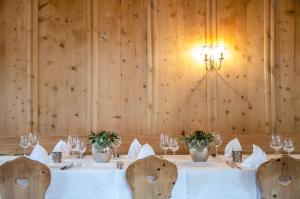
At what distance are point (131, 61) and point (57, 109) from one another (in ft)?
3.79

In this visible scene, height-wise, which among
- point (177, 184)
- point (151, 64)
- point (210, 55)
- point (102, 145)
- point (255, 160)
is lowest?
point (177, 184)

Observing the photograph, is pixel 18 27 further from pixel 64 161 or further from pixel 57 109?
pixel 64 161

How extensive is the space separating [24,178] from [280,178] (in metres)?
1.87

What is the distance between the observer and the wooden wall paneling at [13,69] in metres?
4.74

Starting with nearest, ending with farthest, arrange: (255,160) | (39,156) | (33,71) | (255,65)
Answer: (255,160) → (39,156) → (33,71) → (255,65)

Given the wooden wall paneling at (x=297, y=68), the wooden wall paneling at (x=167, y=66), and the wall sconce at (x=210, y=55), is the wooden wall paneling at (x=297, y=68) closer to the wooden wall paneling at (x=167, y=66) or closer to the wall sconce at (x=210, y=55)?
the wall sconce at (x=210, y=55)

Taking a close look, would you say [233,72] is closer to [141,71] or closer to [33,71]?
[141,71]

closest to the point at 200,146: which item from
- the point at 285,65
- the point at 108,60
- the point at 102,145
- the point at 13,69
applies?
the point at 102,145

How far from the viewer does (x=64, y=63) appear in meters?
4.78

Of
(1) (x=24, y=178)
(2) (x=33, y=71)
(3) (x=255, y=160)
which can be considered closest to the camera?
(1) (x=24, y=178)

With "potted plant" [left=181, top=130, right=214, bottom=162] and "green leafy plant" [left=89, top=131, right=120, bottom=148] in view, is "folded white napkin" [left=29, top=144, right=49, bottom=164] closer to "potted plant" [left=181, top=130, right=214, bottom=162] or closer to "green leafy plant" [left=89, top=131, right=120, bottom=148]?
"green leafy plant" [left=89, top=131, right=120, bottom=148]

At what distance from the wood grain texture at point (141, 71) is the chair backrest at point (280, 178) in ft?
6.90

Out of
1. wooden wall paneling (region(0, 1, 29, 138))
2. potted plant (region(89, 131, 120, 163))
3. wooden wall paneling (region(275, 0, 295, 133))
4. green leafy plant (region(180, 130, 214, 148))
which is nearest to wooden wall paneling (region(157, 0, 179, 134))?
wooden wall paneling (region(275, 0, 295, 133))

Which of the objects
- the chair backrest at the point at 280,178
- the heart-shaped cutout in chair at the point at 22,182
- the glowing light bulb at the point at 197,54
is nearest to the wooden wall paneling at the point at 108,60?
the glowing light bulb at the point at 197,54
